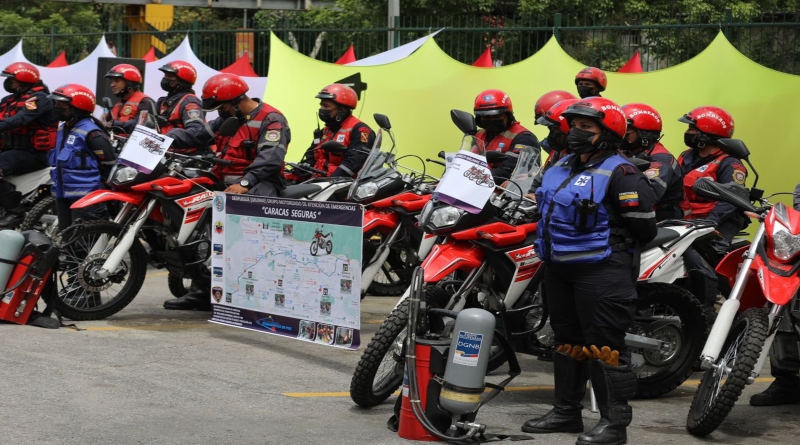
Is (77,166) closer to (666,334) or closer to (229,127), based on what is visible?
(229,127)

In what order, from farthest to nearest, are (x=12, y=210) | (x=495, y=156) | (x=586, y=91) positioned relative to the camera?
1. (x=12, y=210)
2. (x=586, y=91)
3. (x=495, y=156)

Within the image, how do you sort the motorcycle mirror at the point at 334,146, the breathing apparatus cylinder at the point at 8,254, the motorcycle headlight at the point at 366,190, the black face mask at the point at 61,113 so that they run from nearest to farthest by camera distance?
1. the breathing apparatus cylinder at the point at 8,254
2. the motorcycle headlight at the point at 366,190
3. the motorcycle mirror at the point at 334,146
4. the black face mask at the point at 61,113

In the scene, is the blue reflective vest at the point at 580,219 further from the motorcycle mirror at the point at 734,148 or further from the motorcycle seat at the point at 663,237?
the motorcycle seat at the point at 663,237

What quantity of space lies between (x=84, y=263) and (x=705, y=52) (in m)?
5.74

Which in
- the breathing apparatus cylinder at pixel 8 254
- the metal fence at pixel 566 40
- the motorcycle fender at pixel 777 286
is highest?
the metal fence at pixel 566 40

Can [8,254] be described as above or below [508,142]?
below

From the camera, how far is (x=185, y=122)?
416 inches

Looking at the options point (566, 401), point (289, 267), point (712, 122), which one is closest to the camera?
point (566, 401)

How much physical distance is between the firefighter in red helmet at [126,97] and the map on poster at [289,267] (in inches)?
152

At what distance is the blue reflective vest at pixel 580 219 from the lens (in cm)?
614

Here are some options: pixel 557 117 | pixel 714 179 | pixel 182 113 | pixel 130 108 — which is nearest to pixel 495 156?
pixel 557 117

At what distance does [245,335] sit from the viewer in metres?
9.05

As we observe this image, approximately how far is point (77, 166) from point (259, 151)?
5.90 feet

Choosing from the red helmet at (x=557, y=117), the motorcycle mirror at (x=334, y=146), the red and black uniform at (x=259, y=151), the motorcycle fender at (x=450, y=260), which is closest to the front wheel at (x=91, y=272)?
the red and black uniform at (x=259, y=151)
